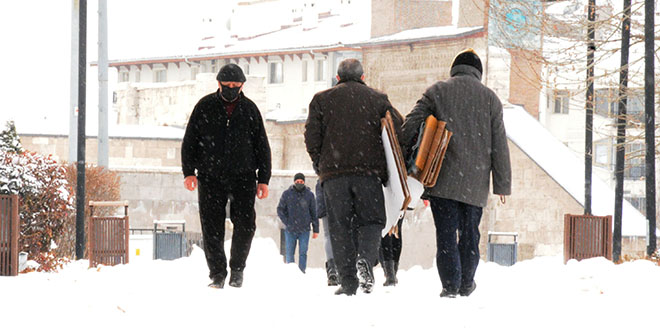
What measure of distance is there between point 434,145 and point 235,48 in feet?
194

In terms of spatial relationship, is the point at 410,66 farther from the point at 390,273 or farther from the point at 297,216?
the point at 390,273

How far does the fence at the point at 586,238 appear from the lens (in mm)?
15742

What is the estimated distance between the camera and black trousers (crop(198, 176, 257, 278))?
8.54 m

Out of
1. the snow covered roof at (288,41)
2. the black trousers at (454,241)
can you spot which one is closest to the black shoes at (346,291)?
the black trousers at (454,241)

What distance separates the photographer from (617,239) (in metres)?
17.6

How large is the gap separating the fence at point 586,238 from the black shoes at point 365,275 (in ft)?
27.4

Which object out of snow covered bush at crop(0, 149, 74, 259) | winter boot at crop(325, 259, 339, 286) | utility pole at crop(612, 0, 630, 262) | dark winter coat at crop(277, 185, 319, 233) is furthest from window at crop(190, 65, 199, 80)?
winter boot at crop(325, 259, 339, 286)

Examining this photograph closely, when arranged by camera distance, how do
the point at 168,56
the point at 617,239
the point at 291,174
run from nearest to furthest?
the point at 617,239
the point at 291,174
the point at 168,56

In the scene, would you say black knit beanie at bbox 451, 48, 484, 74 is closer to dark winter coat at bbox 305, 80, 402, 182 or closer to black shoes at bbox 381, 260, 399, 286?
dark winter coat at bbox 305, 80, 402, 182

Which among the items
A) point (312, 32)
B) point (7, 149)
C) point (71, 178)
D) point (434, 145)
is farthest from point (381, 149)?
point (312, 32)

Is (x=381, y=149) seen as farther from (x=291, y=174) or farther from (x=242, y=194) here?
(x=291, y=174)

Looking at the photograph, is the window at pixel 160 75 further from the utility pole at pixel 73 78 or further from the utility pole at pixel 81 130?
the utility pole at pixel 81 130

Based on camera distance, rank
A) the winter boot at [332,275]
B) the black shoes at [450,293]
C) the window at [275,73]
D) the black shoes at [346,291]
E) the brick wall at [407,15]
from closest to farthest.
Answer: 1. the black shoes at [346,291]
2. the black shoes at [450,293]
3. the winter boot at [332,275]
4. the brick wall at [407,15]
5. the window at [275,73]

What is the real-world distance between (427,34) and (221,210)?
3367 cm
